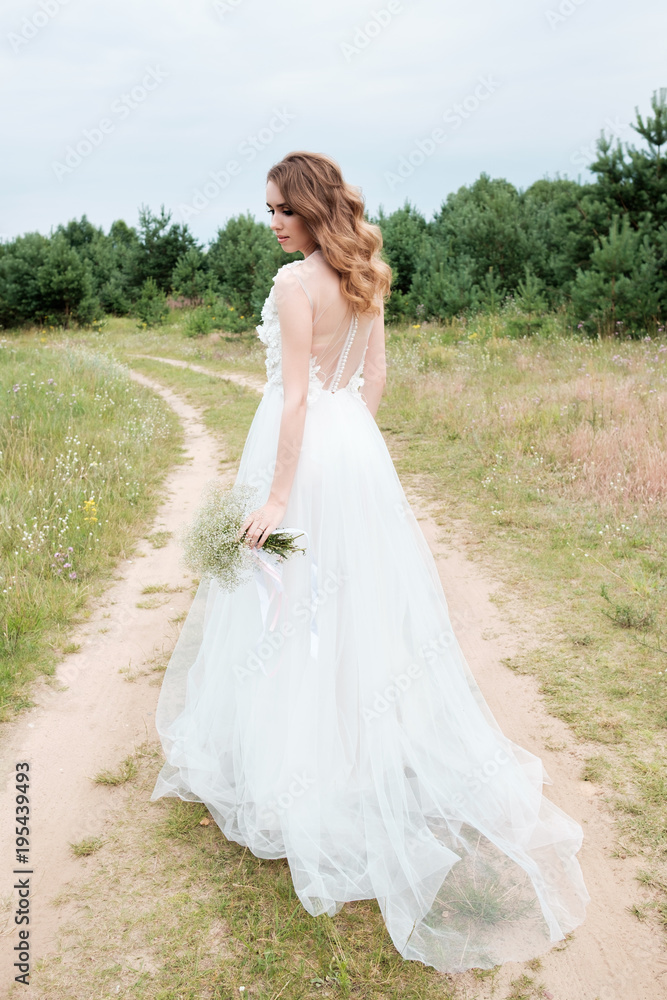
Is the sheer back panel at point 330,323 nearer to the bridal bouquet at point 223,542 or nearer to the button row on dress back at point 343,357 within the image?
the button row on dress back at point 343,357

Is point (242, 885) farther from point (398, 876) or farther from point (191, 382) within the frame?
point (191, 382)

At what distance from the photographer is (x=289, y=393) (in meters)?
2.53

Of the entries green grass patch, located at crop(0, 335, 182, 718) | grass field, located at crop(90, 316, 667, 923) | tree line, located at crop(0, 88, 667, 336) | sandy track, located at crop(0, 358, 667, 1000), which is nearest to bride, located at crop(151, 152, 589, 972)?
sandy track, located at crop(0, 358, 667, 1000)

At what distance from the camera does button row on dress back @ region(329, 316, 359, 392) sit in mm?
2788

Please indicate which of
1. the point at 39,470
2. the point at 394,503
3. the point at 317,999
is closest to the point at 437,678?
the point at 394,503

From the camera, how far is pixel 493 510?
20.3ft

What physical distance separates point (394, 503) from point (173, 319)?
89.7 ft

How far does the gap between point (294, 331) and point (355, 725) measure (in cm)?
157

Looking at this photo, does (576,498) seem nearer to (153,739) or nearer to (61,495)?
(153,739)

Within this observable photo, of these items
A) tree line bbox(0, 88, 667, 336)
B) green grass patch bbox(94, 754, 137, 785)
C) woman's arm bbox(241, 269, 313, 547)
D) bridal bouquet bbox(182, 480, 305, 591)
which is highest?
tree line bbox(0, 88, 667, 336)

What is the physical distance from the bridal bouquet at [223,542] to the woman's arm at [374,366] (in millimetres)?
892

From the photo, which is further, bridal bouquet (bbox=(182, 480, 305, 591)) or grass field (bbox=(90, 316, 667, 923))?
grass field (bbox=(90, 316, 667, 923))

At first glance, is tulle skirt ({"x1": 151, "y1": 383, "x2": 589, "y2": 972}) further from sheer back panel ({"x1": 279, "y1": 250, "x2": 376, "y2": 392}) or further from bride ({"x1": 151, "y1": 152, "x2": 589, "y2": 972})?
sheer back panel ({"x1": 279, "y1": 250, "x2": 376, "y2": 392})

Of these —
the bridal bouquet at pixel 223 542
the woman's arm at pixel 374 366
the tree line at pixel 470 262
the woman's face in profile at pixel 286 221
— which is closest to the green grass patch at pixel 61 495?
the bridal bouquet at pixel 223 542
